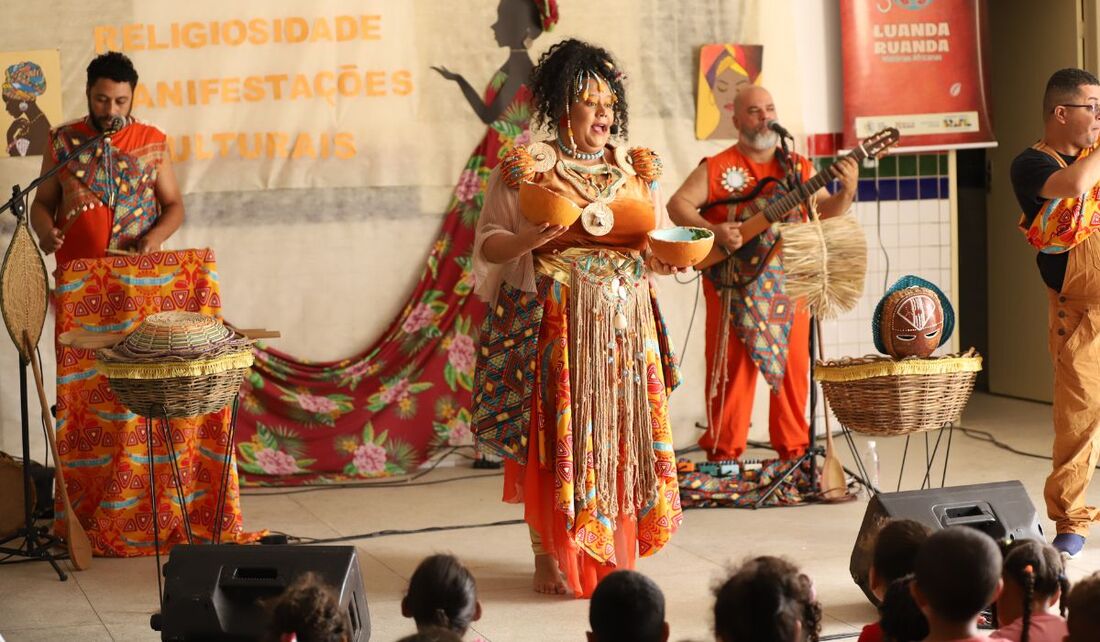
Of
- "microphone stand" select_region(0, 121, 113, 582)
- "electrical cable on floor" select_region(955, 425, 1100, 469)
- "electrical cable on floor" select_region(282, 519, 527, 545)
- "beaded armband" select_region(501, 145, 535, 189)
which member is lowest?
"electrical cable on floor" select_region(955, 425, 1100, 469)

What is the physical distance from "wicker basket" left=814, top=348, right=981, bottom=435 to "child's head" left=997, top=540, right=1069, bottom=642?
5.53 feet

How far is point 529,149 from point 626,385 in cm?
83

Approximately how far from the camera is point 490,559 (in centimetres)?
504

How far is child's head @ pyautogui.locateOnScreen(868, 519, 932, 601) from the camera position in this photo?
114 inches

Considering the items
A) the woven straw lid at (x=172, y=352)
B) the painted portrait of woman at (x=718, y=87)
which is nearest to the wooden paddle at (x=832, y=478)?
the painted portrait of woman at (x=718, y=87)

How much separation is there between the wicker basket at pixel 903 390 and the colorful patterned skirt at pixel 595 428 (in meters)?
0.64

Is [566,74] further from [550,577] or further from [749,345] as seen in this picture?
[749,345]

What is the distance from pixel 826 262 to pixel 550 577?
1746 mm

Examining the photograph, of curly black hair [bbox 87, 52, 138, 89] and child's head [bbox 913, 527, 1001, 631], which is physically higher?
curly black hair [bbox 87, 52, 138, 89]

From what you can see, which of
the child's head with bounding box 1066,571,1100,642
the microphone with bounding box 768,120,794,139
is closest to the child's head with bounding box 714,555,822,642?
the child's head with bounding box 1066,571,1100,642

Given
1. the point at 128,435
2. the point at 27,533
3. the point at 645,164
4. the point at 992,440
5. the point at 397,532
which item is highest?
the point at 645,164

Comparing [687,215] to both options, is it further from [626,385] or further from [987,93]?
[987,93]

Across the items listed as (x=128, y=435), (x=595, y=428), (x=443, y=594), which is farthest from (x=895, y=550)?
(x=128, y=435)

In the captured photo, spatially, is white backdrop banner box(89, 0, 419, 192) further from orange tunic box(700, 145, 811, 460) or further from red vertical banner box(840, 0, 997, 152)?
red vertical banner box(840, 0, 997, 152)
